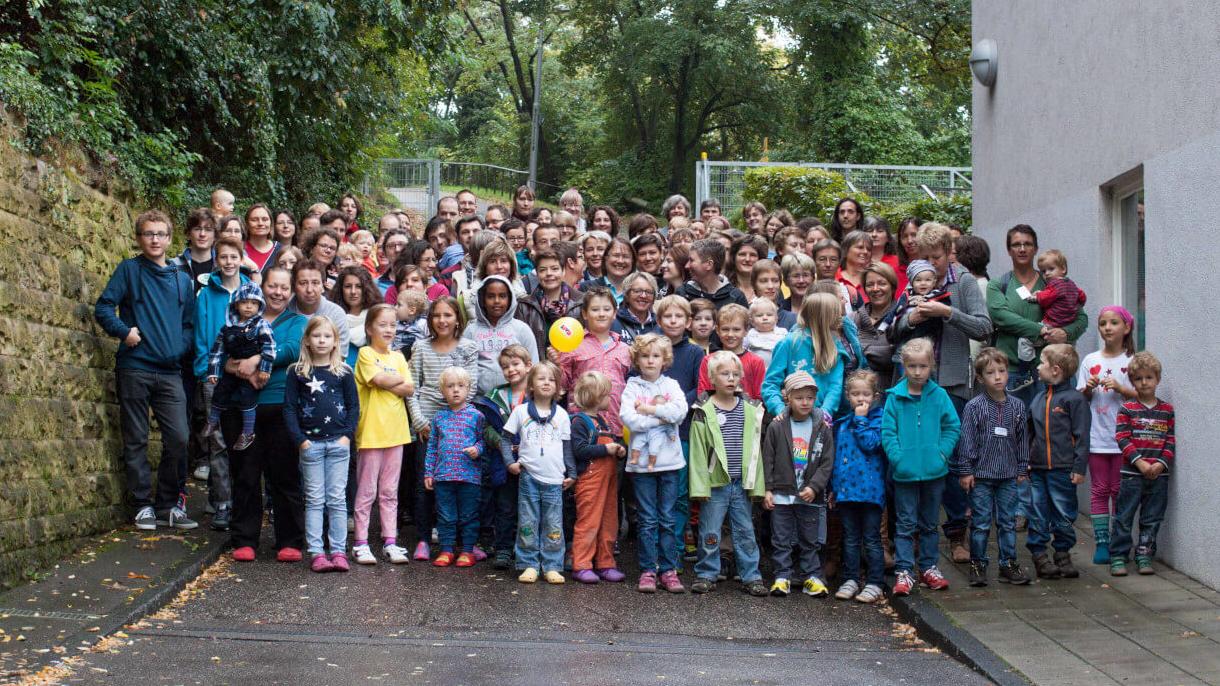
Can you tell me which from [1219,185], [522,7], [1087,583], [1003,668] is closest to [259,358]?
[1003,668]

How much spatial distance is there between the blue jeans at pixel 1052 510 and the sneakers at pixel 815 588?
1.45m

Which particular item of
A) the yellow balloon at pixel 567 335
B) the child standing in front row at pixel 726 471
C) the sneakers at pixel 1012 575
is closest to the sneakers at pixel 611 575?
the child standing in front row at pixel 726 471

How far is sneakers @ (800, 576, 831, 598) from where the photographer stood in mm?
8258

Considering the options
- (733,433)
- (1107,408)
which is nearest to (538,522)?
(733,433)

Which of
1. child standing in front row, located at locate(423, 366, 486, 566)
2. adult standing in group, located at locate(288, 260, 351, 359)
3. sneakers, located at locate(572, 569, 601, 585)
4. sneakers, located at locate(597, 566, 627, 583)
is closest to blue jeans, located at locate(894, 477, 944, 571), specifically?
sneakers, located at locate(597, 566, 627, 583)

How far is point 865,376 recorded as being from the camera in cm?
841

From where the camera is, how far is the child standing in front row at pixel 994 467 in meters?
8.29

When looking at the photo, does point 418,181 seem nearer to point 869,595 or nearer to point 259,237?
point 259,237

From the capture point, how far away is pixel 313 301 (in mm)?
9031

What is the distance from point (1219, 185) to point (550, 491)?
4.50 metres

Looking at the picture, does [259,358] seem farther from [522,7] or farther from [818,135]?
[522,7]

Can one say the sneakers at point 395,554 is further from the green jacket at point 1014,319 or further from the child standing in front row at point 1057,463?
the green jacket at point 1014,319

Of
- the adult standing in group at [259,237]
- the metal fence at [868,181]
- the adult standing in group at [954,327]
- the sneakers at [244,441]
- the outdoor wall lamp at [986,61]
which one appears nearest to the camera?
the sneakers at [244,441]

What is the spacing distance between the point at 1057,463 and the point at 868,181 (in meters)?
15.6
